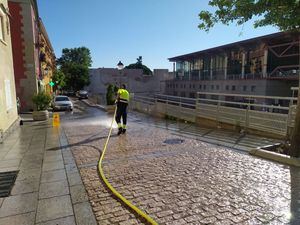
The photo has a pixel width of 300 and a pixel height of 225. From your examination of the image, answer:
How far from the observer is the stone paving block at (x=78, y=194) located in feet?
11.2

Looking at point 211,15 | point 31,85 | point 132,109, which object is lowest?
point 132,109

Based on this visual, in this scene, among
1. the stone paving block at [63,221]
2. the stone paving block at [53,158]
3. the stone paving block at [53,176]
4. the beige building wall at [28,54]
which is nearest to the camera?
the stone paving block at [63,221]

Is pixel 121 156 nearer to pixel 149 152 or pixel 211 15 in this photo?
pixel 149 152

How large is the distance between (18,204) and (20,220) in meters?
0.49

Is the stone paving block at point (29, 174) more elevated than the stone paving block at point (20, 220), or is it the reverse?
the stone paving block at point (20, 220)

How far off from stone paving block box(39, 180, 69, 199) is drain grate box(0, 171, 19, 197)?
548 millimetres

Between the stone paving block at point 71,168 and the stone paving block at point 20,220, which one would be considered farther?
the stone paving block at point 71,168

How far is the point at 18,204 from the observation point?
3357 millimetres

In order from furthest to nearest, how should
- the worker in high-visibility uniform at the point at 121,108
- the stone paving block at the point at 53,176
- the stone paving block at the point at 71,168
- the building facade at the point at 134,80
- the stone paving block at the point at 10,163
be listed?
the building facade at the point at 134,80 < the worker in high-visibility uniform at the point at 121,108 < the stone paving block at the point at 10,163 < the stone paving block at the point at 71,168 < the stone paving block at the point at 53,176

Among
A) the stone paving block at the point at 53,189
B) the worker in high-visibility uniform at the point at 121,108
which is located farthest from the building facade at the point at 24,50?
the stone paving block at the point at 53,189

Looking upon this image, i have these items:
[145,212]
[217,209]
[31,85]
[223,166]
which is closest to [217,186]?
[217,209]

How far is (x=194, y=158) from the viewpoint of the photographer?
5.27m

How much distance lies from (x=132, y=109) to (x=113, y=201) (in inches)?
572

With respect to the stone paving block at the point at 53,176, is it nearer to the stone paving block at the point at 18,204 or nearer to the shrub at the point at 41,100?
the stone paving block at the point at 18,204
